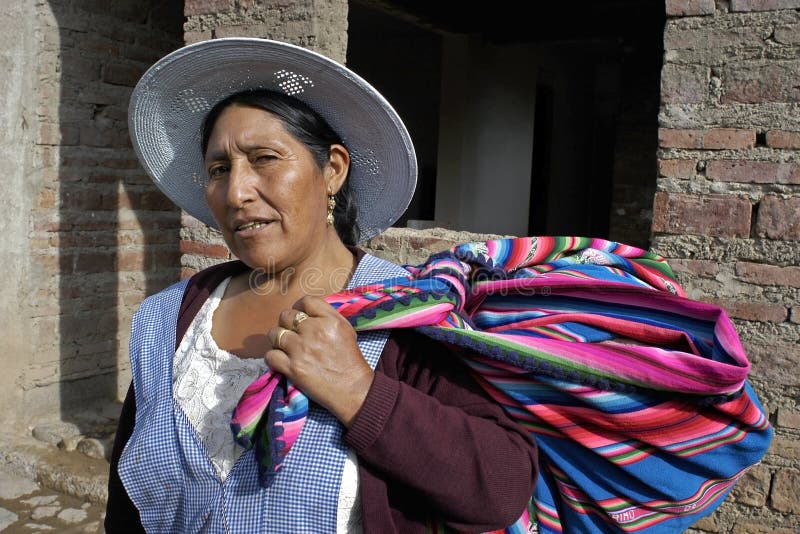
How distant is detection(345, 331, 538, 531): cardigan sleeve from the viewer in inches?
46.4

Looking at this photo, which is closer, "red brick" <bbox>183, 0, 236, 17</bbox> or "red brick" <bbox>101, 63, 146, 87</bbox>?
"red brick" <bbox>183, 0, 236, 17</bbox>

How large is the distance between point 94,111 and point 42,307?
131cm

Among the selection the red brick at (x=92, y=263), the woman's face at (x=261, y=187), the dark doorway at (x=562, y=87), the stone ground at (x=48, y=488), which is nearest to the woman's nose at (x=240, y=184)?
the woman's face at (x=261, y=187)

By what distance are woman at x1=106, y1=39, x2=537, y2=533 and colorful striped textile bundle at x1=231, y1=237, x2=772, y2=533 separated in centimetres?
7

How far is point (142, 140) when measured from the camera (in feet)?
6.20

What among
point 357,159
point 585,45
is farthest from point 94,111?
point 585,45

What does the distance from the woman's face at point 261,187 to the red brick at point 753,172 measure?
162 cm

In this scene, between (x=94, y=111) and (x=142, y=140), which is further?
(x=94, y=111)

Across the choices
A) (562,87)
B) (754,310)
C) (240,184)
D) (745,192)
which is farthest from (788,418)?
(562,87)

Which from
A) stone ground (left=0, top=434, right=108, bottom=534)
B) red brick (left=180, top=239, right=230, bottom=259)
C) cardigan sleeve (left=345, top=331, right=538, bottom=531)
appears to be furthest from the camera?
stone ground (left=0, top=434, right=108, bottom=534)

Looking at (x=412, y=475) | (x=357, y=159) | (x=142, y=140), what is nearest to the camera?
(x=412, y=475)

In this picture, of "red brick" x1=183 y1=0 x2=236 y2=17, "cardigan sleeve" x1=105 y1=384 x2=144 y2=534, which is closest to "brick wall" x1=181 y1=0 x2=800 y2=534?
"cardigan sleeve" x1=105 y1=384 x2=144 y2=534

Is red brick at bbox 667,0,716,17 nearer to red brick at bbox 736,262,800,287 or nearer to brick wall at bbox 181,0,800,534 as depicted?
brick wall at bbox 181,0,800,534

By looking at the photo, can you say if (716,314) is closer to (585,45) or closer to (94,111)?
(94,111)
